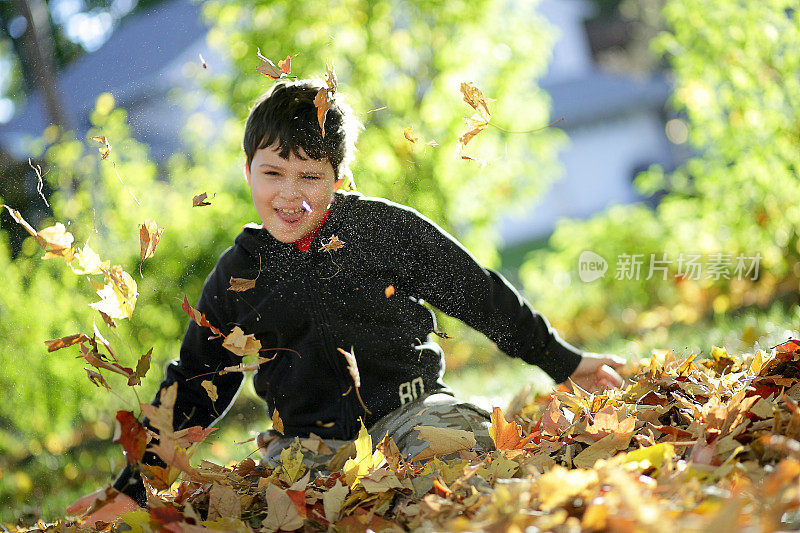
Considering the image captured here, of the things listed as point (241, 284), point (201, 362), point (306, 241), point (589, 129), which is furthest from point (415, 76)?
point (589, 129)

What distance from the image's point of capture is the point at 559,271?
460 cm

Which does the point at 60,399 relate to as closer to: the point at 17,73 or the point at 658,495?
the point at 17,73

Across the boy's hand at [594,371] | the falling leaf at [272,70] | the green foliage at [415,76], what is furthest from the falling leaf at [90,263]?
the boy's hand at [594,371]

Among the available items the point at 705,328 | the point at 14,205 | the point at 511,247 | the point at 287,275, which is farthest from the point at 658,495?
the point at 511,247

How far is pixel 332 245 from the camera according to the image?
1.73 meters

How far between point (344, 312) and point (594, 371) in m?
0.65

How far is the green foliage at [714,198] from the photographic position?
3443 millimetres

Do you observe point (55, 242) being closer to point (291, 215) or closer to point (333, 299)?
point (291, 215)

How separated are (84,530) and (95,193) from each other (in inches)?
55.5

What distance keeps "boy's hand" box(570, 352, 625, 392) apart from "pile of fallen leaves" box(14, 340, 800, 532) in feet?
0.27

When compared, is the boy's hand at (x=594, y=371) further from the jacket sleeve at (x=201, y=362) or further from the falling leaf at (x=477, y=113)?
the jacket sleeve at (x=201, y=362)

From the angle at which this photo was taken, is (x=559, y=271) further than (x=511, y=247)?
No

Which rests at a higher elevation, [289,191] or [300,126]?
[300,126]

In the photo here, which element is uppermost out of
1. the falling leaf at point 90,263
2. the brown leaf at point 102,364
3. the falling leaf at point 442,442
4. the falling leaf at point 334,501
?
the falling leaf at point 90,263
